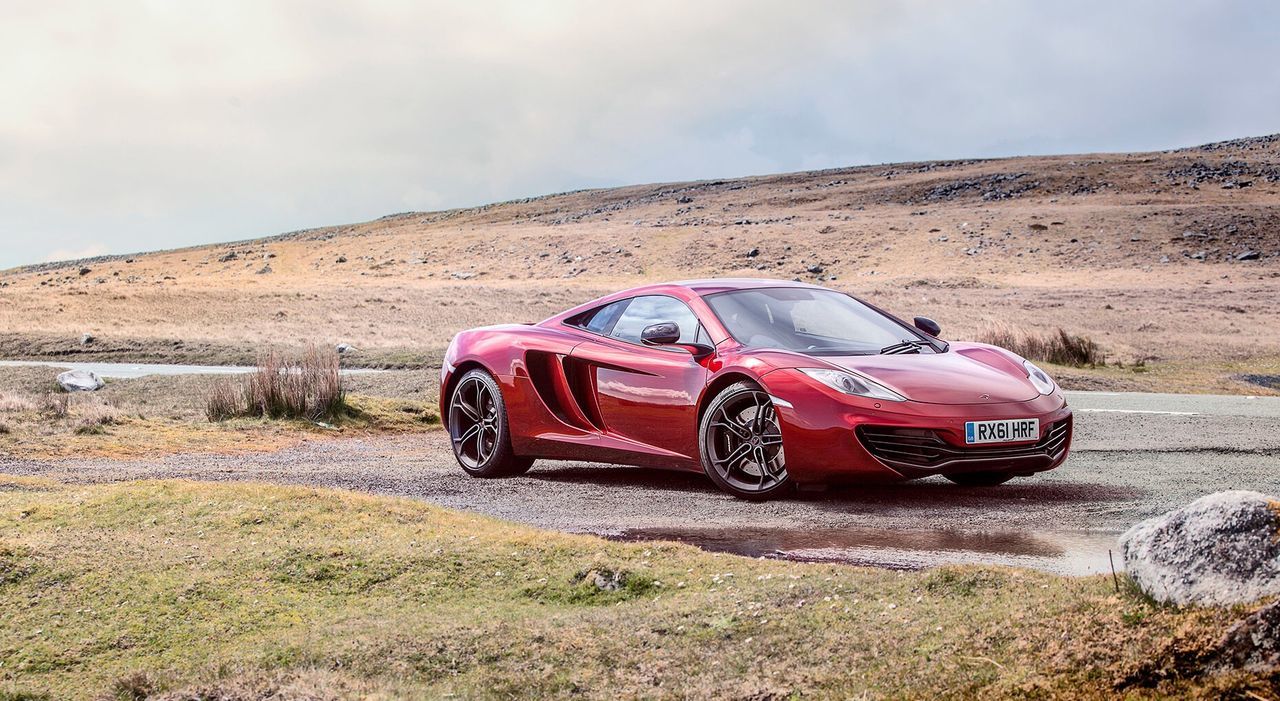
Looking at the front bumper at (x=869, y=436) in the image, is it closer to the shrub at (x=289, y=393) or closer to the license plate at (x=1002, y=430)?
the license plate at (x=1002, y=430)

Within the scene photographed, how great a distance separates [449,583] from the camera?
5965mm

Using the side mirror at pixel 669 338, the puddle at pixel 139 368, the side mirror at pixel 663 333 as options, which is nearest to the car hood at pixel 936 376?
the side mirror at pixel 669 338

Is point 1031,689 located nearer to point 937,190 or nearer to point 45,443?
point 45,443

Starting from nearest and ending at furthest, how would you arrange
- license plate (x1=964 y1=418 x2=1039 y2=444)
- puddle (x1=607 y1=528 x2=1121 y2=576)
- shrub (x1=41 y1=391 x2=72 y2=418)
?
puddle (x1=607 y1=528 x2=1121 y2=576) < license plate (x1=964 y1=418 x2=1039 y2=444) < shrub (x1=41 y1=391 x2=72 y2=418)

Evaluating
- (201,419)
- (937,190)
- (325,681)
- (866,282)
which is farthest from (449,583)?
(937,190)

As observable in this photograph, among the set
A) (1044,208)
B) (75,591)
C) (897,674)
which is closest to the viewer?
(897,674)

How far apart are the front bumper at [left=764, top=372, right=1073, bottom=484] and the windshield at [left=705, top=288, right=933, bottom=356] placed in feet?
2.05

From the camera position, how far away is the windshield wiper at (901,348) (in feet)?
28.6

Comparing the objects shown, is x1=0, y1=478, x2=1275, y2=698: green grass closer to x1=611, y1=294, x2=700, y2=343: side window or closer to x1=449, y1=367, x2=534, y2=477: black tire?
x1=611, y1=294, x2=700, y2=343: side window

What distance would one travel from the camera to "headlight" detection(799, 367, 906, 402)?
7898 millimetres

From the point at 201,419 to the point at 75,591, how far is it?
9810mm

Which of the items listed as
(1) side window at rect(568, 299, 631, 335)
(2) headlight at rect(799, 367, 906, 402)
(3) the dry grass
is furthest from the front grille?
(3) the dry grass

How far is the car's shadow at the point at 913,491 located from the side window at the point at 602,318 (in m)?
1.15

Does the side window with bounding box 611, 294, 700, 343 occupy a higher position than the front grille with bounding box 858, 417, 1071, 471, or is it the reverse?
the side window with bounding box 611, 294, 700, 343
